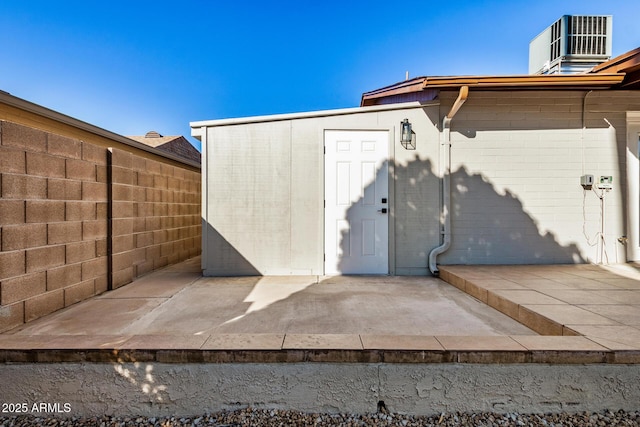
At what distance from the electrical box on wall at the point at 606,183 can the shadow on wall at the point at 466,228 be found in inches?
36.8

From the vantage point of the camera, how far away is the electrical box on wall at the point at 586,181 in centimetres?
399

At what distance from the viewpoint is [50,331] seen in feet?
7.20

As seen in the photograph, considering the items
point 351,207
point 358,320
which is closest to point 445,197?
point 351,207

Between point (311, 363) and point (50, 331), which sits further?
point (50, 331)

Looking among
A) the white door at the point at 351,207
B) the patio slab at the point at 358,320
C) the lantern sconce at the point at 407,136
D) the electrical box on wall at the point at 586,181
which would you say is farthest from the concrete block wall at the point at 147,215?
the electrical box on wall at the point at 586,181

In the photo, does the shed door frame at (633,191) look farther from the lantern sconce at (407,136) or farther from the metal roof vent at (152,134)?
the metal roof vent at (152,134)

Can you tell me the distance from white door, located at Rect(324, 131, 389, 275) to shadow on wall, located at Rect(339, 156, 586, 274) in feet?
0.14

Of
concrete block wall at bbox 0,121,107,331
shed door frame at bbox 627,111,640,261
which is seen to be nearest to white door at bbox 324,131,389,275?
concrete block wall at bbox 0,121,107,331

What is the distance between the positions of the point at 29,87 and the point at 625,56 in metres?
17.1

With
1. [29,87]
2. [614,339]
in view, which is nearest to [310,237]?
[614,339]

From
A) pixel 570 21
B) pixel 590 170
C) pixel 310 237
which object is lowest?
pixel 310 237

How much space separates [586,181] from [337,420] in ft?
15.2

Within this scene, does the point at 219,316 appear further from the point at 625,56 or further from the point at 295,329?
the point at 625,56

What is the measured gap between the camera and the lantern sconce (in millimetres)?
3990
